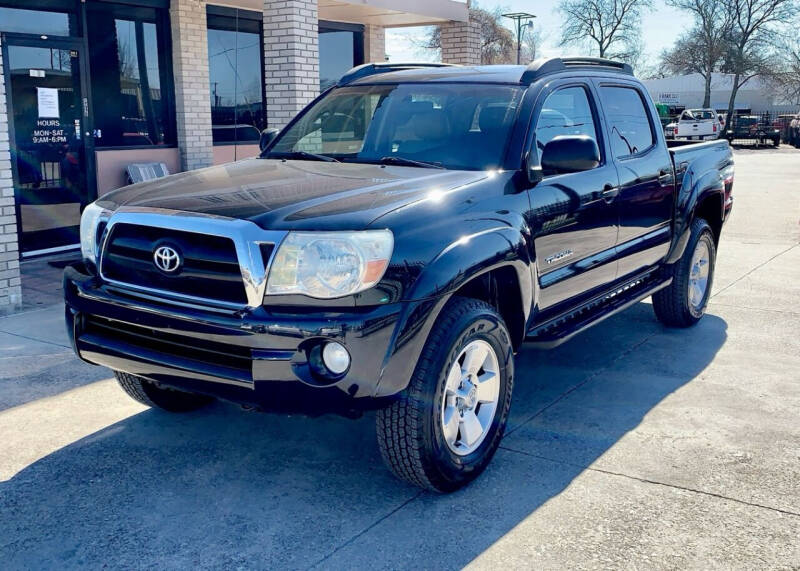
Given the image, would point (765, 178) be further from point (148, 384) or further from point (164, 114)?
point (148, 384)

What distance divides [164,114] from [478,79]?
302 inches

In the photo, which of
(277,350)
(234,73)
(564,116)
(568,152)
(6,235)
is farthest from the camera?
(234,73)

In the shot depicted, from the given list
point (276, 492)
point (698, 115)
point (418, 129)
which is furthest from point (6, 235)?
point (698, 115)

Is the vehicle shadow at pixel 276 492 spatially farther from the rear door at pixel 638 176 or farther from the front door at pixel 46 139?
the front door at pixel 46 139

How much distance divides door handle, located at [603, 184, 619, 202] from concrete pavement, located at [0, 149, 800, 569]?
1157 mm

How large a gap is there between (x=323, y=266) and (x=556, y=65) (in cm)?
231

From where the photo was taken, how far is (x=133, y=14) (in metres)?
11.0

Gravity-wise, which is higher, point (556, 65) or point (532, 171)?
point (556, 65)

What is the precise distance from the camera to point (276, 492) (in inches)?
149

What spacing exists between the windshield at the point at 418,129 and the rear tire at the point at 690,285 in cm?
237

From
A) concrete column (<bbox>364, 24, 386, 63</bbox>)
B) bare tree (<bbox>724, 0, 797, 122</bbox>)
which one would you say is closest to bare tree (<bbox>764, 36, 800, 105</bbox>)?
bare tree (<bbox>724, 0, 797, 122</bbox>)

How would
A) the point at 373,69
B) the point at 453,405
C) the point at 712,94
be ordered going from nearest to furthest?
the point at 453,405, the point at 373,69, the point at 712,94

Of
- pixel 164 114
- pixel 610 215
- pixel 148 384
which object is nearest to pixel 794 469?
pixel 610 215

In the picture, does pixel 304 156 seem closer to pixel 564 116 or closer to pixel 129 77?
pixel 564 116
